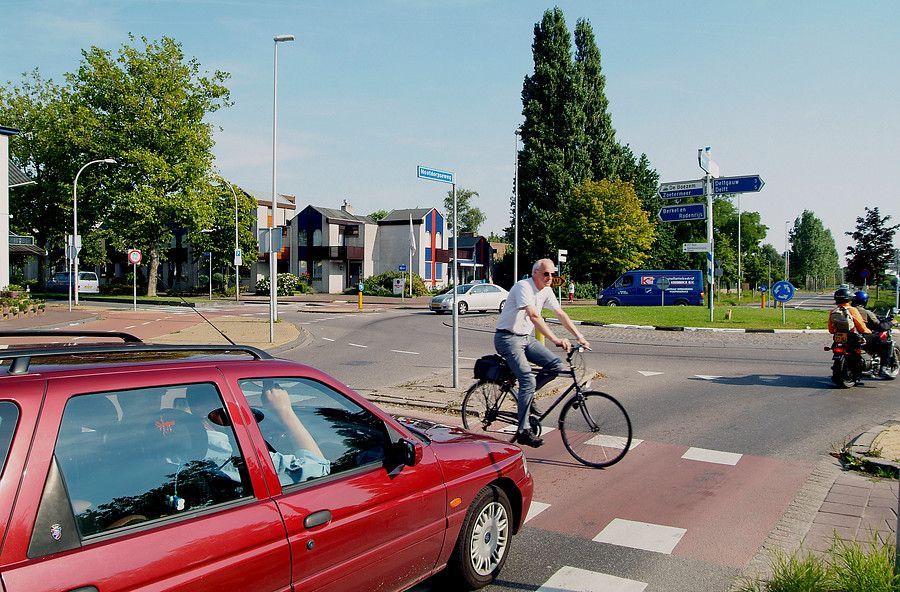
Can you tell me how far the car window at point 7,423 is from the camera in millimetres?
2225

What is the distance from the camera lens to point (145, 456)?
2678 mm

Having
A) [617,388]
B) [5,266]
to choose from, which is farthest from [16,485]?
[5,266]

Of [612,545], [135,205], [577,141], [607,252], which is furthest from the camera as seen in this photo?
[577,141]

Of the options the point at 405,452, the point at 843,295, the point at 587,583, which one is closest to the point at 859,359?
the point at 843,295

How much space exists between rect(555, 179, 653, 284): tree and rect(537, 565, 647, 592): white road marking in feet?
156

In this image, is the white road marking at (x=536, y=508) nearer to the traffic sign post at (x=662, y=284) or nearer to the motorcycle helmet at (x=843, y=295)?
the motorcycle helmet at (x=843, y=295)

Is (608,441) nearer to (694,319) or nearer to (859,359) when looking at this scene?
(859,359)

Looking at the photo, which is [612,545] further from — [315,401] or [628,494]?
[315,401]

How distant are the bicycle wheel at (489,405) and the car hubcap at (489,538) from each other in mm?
2789

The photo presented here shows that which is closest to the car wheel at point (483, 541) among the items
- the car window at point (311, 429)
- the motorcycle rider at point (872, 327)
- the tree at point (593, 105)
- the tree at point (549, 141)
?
the car window at point (311, 429)

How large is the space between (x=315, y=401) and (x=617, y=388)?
8.51m

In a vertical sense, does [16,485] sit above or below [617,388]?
above

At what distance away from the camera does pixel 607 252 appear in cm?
5062

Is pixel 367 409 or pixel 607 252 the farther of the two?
pixel 607 252
